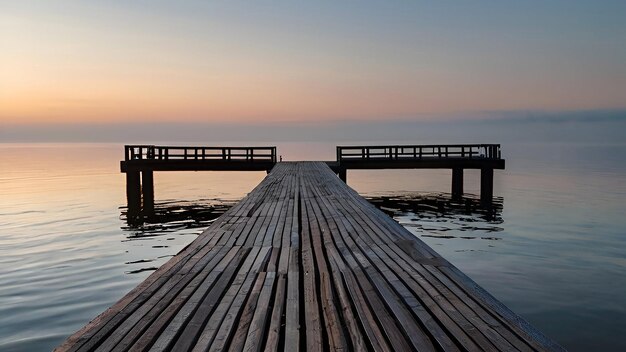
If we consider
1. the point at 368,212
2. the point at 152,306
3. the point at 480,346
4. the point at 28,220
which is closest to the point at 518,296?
the point at 368,212

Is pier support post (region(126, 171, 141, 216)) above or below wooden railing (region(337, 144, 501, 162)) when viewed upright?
below

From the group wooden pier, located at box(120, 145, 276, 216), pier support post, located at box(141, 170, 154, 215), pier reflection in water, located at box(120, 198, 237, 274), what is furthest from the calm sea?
wooden pier, located at box(120, 145, 276, 216)

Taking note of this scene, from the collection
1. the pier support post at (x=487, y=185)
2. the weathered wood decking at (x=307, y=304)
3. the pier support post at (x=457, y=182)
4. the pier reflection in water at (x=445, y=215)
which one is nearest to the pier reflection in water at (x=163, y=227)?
the weathered wood decking at (x=307, y=304)

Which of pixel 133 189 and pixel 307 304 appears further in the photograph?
pixel 133 189

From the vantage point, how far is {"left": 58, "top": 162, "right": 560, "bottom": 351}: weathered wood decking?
3.91m

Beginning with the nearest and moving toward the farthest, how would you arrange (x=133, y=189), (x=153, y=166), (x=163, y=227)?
(x=163, y=227)
(x=153, y=166)
(x=133, y=189)

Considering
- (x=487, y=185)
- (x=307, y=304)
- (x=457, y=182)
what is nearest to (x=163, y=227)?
(x=307, y=304)

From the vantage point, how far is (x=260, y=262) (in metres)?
6.65

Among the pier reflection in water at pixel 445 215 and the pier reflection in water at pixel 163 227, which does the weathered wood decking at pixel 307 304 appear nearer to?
the pier reflection in water at pixel 163 227

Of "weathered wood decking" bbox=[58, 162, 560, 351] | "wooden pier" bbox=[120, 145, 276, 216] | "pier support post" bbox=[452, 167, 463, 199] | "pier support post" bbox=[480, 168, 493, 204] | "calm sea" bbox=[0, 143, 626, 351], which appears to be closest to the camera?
"weathered wood decking" bbox=[58, 162, 560, 351]

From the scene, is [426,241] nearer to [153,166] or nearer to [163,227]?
[163,227]

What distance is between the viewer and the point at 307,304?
4.85 metres

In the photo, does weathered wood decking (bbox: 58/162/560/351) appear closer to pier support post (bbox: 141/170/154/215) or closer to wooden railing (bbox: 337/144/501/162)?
A: wooden railing (bbox: 337/144/501/162)

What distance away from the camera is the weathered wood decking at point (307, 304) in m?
3.91
